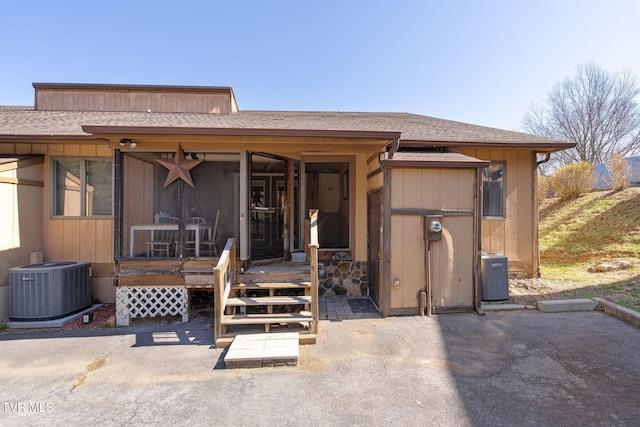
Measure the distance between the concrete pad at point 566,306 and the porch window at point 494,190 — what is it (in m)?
2.05

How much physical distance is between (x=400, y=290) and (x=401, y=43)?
24.3 ft

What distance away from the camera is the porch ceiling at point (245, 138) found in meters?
4.19

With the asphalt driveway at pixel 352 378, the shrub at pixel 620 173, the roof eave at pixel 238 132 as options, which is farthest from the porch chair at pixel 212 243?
the shrub at pixel 620 173

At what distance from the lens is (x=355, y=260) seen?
577 cm

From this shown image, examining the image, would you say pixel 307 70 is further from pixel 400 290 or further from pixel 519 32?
pixel 400 290

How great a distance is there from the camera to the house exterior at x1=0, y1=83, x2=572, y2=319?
4.59 m

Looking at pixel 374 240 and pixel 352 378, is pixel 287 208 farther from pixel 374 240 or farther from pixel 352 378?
pixel 352 378

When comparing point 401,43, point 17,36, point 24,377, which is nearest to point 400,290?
point 24,377

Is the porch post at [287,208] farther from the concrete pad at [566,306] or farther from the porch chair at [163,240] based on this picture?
the concrete pad at [566,306]

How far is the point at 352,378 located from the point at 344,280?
286 cm

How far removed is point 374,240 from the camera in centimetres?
520

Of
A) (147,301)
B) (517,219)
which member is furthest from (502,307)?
(147,301)

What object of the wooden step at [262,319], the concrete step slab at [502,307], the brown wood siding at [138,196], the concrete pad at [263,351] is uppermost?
the brown wood siding at [138,196]

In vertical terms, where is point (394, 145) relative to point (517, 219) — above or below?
above
